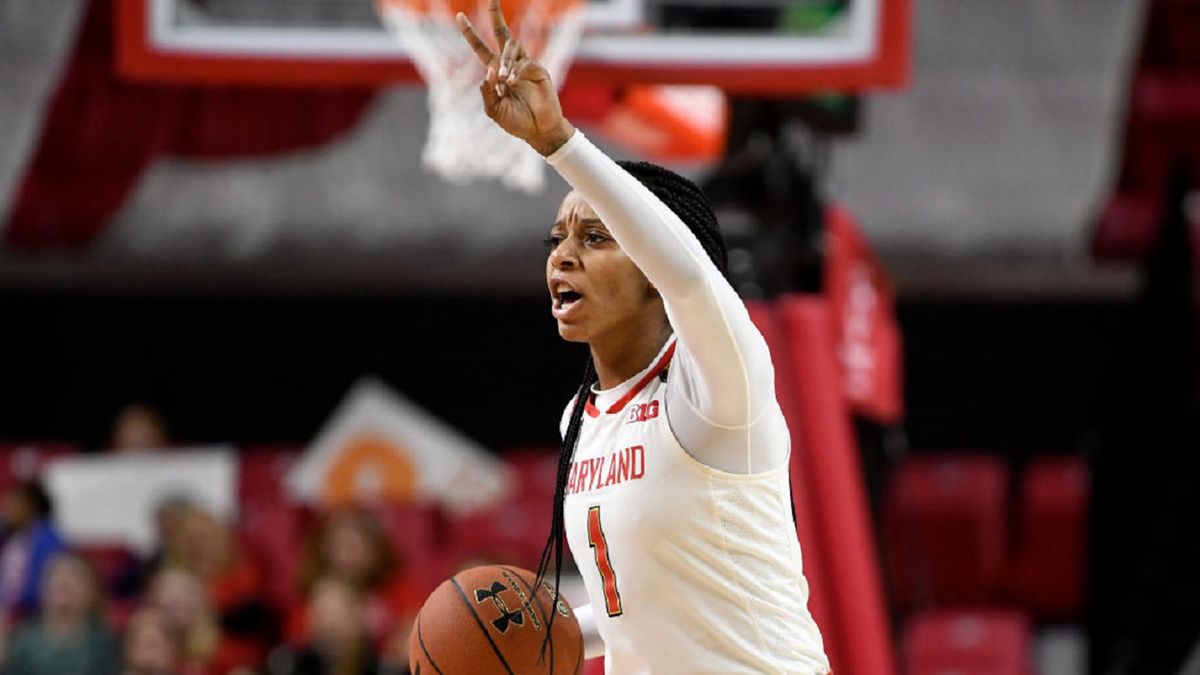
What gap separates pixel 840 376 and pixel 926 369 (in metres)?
4.51

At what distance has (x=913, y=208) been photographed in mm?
10820

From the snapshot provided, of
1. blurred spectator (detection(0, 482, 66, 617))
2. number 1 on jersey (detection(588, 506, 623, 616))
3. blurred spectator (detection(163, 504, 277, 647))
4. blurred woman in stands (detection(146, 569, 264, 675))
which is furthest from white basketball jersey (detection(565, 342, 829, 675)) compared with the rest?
blurred spectator (detection(0, 482, 66, 617))

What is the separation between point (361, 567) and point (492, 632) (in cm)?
551

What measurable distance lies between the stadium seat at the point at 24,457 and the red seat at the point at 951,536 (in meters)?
4.84

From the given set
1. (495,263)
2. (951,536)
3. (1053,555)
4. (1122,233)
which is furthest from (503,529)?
(1122,233)

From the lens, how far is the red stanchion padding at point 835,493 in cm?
612

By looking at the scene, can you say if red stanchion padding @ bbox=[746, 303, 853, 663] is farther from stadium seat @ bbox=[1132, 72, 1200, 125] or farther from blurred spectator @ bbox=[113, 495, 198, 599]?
stadium seat @ bbox=[1132, 72, 1200, 125]

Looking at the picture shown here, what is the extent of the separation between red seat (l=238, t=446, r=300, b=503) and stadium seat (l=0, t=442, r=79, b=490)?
1.10 metres

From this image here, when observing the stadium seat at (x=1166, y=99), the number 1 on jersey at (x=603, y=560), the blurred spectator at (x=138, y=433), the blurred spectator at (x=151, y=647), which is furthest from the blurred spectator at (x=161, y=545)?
the number 1 on jersey at (x=603, y=560)

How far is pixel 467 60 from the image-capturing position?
5.86 m

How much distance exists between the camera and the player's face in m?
2.91

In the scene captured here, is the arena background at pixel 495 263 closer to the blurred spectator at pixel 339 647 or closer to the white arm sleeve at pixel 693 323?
the blurred spectator at pixel 339 647

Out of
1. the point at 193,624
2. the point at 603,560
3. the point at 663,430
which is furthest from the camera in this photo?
the point at 193,624

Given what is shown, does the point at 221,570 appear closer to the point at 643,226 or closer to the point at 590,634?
the point at 590,634
